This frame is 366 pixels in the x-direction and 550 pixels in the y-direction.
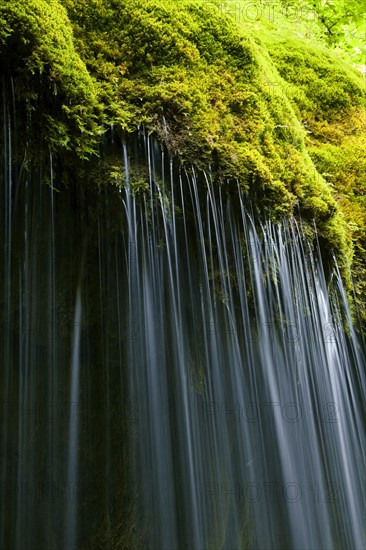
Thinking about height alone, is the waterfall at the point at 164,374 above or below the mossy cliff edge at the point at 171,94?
below

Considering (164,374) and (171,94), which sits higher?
(171,94)

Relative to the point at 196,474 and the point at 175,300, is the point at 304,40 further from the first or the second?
the point at 196,474

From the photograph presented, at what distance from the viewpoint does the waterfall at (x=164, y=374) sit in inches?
142

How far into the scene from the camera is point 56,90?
320cm

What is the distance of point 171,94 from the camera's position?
11.9 ft

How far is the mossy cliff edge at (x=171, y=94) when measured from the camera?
321 cm

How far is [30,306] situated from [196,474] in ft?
5.52

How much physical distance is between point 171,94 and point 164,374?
6.40 ft

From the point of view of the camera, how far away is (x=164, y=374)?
12.0ft

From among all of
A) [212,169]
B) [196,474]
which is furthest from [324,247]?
[196,474]

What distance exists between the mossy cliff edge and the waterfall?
0.63 ft

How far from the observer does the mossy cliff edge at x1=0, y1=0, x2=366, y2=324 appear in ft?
10.5

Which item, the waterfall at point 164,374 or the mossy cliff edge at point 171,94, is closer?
the mossy cliff edge at point 171,94

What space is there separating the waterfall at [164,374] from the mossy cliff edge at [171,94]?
0.63 ft
